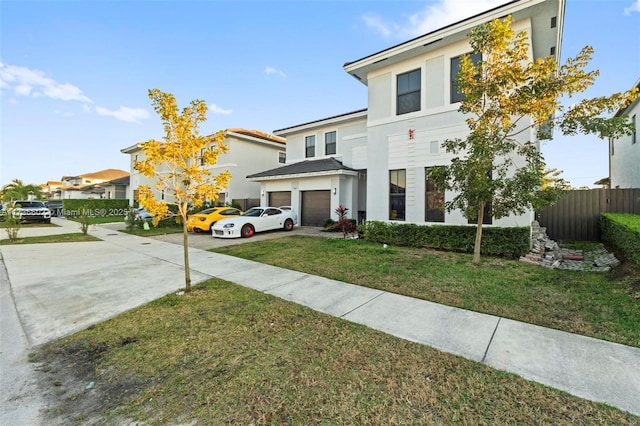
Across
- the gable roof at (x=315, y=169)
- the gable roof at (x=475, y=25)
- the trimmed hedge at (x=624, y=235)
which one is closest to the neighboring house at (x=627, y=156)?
the gable roof at (x=475, y=25)

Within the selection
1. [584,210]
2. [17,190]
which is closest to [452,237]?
[584,210]

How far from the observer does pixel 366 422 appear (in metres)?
2.04

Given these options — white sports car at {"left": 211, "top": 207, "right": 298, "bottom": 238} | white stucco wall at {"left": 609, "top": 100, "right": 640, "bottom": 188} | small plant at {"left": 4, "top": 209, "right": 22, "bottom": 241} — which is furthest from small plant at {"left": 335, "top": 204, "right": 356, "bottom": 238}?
small plant at {"left": 4, "top": 209, "right": 22, "bottom": 241}

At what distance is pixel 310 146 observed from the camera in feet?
58.9

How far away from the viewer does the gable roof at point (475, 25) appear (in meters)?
8.03

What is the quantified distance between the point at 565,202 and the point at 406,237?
6.85 metres

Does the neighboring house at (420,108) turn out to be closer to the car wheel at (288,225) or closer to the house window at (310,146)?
the car wheel at (288,225)

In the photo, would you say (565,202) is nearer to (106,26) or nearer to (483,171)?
(483,171)

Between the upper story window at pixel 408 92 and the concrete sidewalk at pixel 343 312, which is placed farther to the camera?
the upper story window at pixel 408 92

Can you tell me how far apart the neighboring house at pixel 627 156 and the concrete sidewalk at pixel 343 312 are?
1263 cm

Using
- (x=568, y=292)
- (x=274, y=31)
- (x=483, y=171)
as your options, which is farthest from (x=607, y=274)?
(x=274, y=31)

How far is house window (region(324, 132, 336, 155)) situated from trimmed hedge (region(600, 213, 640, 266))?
12.4 m

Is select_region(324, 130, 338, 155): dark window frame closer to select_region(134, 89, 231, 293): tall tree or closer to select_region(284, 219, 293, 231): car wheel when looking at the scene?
select_region(284, 219, 293, 231): car wheel

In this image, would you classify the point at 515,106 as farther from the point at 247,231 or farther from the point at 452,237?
the point at 247,231
